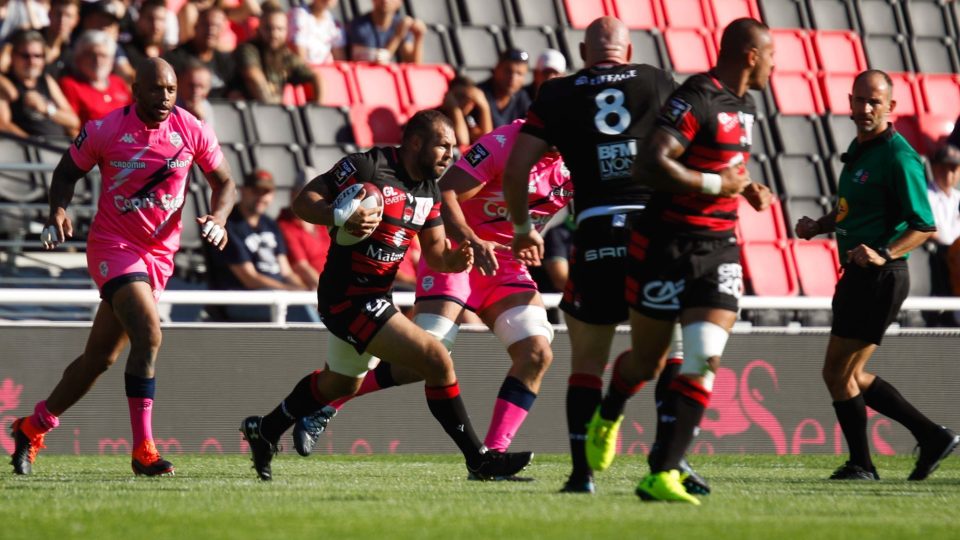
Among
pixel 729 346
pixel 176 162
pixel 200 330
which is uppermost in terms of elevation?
pixel 176 162

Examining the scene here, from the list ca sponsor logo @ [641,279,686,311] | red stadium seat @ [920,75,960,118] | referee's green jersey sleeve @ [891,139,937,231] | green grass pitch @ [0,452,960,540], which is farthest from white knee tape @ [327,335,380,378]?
red stadium seat @ [920,75,960,118]

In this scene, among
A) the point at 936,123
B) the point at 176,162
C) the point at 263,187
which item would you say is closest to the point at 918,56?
the point at 936,123

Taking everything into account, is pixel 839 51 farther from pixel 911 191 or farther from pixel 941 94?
pixel 911 191

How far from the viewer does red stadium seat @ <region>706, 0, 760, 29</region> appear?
60.7 feet

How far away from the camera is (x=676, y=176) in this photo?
662 cm

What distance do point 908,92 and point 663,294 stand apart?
40.2 feet

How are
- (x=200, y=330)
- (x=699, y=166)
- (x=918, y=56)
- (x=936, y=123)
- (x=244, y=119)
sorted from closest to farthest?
1. (x=699, y=166)
2. (x=200, y=330)
3. (x=244, y=119)
4. (x=936, y=123)
5. (x=918, y=56)

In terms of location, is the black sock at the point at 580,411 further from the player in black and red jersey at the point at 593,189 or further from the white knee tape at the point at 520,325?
the white knee tape at the point at 520,325

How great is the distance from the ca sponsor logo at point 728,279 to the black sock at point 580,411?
911mm

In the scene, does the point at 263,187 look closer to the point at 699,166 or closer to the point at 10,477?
the point at 10,477

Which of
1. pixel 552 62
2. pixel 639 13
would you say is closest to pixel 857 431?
pixel 552 62

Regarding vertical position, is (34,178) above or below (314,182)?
above

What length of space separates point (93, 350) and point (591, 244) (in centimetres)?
323

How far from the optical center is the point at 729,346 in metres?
12.2
